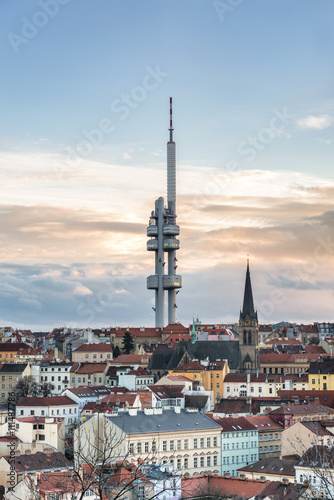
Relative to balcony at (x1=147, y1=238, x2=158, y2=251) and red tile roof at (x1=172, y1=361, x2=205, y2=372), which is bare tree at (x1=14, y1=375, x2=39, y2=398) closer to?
red tile roof at (x1=172, y1=361, x2=205, y2=372)

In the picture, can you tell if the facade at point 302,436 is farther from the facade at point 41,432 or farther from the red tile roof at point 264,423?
the facade at point 41,432

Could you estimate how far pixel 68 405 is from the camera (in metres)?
76.1

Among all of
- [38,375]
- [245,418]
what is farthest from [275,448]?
[38,375]

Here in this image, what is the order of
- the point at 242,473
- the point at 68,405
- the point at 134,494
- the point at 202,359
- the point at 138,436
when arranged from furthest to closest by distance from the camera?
the point at 202,359 → the point at 68,405 → the point at 138,436 → the point at 242,473 → the point at 134,494

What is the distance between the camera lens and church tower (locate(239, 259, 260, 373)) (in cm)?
10556

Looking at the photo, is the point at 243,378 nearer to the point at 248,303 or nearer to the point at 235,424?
the point at 248,303

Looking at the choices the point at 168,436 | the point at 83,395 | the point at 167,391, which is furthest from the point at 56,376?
the point at 168,436

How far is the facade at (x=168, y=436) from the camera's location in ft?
180

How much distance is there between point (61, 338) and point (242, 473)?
96.9m

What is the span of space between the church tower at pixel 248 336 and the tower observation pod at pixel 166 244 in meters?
36.6

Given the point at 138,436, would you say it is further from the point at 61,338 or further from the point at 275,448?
the point at 61,338

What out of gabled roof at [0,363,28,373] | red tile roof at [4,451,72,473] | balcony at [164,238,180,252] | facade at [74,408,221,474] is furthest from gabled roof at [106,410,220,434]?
balcony at [164,238,180,252]

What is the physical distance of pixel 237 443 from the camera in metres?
62.0

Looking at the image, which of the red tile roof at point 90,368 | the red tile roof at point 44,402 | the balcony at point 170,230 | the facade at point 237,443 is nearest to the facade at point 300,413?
the facade at point 237,443
